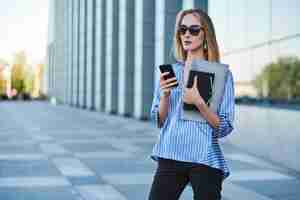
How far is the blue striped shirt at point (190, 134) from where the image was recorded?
2.87 m

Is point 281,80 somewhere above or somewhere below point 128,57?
below

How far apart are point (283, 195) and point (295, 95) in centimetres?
376

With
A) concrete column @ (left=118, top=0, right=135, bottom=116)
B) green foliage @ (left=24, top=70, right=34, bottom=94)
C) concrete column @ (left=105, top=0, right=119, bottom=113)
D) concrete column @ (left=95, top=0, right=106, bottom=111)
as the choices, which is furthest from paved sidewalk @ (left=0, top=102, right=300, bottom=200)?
green foliage @ (left=24, top=70, right=34, bottom=94)

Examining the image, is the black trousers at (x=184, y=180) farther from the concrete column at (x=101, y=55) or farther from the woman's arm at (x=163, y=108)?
the concrete column at (x=101, y=55)

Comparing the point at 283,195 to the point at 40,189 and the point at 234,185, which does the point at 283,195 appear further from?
the point at 40,189

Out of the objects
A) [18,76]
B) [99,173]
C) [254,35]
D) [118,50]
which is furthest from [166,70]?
[18,76]

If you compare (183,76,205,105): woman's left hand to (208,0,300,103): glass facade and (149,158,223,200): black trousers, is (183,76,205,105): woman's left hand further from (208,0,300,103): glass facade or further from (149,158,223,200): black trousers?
(208,0,300,103): glass facade

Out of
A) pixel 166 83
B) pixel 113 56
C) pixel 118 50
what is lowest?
pixel 166 83

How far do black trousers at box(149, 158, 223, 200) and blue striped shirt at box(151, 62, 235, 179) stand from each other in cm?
3

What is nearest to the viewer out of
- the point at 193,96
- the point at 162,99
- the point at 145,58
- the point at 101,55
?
the point at 193,96

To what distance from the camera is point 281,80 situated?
1159 centimetres

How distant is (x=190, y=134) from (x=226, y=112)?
0.73ft

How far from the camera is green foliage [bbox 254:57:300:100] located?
35.6 ft

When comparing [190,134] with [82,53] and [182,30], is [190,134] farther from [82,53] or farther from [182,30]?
[82,53]
